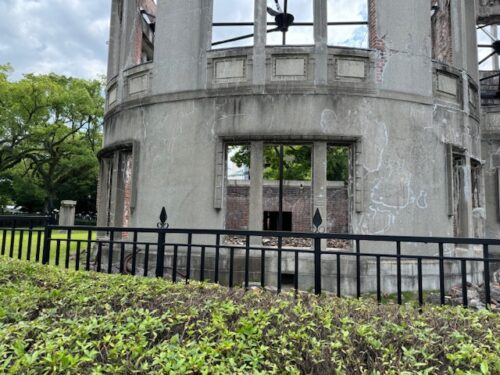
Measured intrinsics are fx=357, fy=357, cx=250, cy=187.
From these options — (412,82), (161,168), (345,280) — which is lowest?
(345,280)

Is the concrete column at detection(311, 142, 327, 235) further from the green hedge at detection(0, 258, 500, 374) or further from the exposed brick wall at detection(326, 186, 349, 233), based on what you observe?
the exposed brick wall at detection(326, 186, 349, 233)

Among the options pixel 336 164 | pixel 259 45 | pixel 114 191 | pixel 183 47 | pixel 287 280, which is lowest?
pixel 287 280

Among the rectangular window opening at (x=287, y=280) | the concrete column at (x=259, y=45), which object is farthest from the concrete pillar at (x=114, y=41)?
the rectangular window opening at (x=287, y=280)

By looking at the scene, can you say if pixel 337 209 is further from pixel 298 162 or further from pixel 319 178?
pixel 298 162

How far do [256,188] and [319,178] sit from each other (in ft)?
4.58

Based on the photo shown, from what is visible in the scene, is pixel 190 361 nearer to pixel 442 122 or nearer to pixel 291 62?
pixel 291 62

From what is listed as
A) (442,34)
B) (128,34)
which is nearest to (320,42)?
(442,34)

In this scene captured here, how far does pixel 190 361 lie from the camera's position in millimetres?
1954

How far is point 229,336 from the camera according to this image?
2.33m

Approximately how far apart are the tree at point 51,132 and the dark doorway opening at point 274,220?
19.9 meters

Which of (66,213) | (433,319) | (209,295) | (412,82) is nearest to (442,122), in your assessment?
(412,82)

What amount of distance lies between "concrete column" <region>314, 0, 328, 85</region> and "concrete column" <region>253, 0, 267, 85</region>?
46.3 inches

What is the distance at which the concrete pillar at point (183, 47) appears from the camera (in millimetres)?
8609

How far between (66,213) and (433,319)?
16568 millimetres
